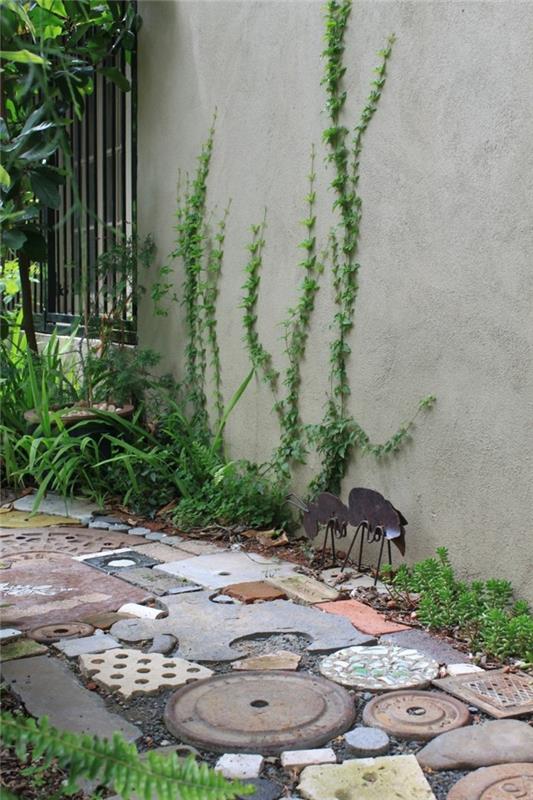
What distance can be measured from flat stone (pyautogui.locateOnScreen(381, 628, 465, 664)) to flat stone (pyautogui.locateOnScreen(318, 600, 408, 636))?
0.04 m

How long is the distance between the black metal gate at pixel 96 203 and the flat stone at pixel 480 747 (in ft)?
13.4

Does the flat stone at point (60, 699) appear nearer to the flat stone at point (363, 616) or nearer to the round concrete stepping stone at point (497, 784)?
the round concrete stepping stone at point (497, 784)

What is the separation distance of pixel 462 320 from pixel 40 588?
1.89 meters

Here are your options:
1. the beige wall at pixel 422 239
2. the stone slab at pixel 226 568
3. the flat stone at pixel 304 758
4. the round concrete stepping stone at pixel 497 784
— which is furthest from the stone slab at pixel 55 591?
the round concrete stepping stone at pixel 497 784

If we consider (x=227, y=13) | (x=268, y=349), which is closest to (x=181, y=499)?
(x=268, y=349)

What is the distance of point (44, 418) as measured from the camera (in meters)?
5.11

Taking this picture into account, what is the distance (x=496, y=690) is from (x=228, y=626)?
0.94 m

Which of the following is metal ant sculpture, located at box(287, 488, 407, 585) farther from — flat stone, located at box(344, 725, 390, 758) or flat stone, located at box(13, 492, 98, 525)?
flat stone, located at box(13, 492, 98, 525)

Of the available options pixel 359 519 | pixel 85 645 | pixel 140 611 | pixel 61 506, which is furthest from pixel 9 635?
pixel 61 506

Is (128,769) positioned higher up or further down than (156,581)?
higher up

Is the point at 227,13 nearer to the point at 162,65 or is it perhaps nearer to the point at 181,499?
the point at 162,65

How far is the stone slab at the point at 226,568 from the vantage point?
3684mm

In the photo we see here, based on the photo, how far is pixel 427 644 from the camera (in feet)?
9.77

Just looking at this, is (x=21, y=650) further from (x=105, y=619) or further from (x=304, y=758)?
(x=304, y=758)
